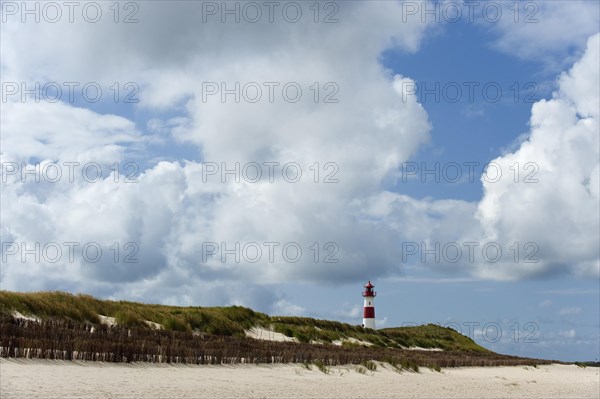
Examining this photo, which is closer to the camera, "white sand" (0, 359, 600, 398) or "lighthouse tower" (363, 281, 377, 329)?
"white sand" (0, 359, 600, 398)

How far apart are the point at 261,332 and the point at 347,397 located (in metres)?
23.0

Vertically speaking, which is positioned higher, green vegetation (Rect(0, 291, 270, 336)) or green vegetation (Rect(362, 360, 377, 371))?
green vegetation (Rect(0, 291, 270, 336))

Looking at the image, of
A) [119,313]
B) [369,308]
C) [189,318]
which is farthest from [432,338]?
[119,313]

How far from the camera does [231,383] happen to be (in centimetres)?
1698

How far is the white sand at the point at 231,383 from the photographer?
520 inches

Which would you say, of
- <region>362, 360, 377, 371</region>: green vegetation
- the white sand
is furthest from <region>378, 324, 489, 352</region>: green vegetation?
the white sand

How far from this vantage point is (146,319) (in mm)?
30891

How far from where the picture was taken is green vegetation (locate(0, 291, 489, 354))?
85.9 ft

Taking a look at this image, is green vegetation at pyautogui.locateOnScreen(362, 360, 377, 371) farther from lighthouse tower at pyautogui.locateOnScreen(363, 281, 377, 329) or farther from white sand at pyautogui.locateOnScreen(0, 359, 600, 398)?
lighthouse tower at pyautogui.locateOnScreen(363, 281, 377, 329)

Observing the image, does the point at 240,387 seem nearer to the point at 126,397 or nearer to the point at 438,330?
the point at 126,397

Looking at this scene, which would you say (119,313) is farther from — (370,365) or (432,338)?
(432,338)

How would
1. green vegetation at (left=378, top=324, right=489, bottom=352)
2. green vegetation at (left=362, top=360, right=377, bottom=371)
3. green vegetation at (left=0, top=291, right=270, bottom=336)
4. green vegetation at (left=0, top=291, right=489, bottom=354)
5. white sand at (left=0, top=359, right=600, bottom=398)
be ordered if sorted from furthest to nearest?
green vegetation at (left=378, top=324, right=489, bottom=352), green vegetation at (left=0, top=291, right=489, bottom=354), green vegetation at (left=0, top=291, right=270, bottom=336), green vegetation at (left=362, top=360, right=377, bottom=371), white sand at (left=0, top=359, right=600, bottom=398)

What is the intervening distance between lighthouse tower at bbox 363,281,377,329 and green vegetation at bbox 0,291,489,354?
292cm

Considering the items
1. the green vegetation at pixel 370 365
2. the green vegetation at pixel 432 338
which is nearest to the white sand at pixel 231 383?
the green vegetation at pixel 370 365
